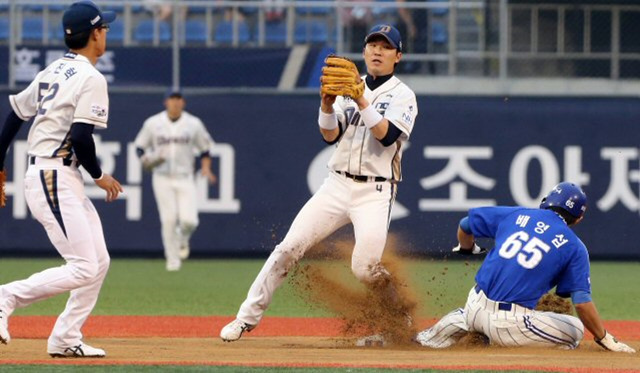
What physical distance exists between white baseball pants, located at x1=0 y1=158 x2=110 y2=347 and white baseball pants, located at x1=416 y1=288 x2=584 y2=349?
2.46 m

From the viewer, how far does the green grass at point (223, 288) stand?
452 inches

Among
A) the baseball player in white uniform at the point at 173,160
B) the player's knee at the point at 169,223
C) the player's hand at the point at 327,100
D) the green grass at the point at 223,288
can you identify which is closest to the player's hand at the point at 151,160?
the baseball player in white uniform at the point at 173,160

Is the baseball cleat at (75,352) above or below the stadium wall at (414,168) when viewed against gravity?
below

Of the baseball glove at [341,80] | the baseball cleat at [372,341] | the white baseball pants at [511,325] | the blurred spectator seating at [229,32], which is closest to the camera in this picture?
the baseball glove at [341,80]

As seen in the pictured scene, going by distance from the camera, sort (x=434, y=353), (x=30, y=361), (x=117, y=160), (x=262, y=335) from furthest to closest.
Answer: (x=117, y=160), (x=262, y=335), (x=434, y=353), (x=30, y=361)

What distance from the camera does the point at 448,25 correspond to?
16953mm

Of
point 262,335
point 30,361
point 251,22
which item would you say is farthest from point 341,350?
point 251,22

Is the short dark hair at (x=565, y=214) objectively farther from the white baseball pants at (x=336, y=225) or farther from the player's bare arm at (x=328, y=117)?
the player's bare arm at (x=328, y=117)

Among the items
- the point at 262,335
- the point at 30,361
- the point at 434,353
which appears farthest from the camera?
the point at 262,335

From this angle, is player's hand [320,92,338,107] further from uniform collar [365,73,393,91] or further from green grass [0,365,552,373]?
green grass [0,365,552,373]

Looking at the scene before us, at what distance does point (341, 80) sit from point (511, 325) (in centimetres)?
190

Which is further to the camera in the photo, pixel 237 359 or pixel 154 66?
pixel 154 66

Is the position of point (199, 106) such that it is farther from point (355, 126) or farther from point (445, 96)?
point (355, 126)

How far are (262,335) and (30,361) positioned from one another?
102 inches
